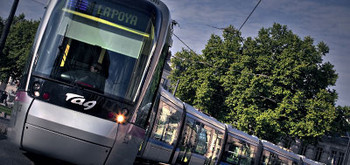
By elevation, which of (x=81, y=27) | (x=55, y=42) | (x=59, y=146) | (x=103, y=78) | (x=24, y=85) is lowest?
(x=59, y=146)

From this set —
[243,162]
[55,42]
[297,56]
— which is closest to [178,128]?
[243,162]

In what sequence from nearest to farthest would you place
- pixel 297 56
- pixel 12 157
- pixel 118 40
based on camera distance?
1. pixel 118 40
2. pixel 12 157
3. pixel 297 56

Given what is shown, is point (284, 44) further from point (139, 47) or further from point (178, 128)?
point (139, 47)

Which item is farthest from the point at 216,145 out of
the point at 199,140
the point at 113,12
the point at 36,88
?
the point at 36,88

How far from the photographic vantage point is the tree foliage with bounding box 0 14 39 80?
36.5 meters

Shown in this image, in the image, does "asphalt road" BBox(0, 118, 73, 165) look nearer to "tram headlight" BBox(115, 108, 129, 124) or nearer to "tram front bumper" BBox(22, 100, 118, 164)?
"tram front bumper" BBox(22, 100, 118, 164)

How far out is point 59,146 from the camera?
562 centimetres

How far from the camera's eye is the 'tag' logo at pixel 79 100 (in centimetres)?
573

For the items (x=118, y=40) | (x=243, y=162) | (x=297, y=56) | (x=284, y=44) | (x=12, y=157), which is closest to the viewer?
(x=118, y=40)

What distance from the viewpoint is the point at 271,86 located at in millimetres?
28281

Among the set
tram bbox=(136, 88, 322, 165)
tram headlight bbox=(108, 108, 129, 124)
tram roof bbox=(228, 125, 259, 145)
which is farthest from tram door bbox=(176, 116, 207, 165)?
tram headlight bbox=(108, 108, 129, 124)

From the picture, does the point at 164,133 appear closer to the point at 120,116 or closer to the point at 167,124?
the point at 167,124

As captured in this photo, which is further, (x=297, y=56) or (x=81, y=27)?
(x=297, y=56)

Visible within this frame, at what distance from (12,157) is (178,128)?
7.24 m
